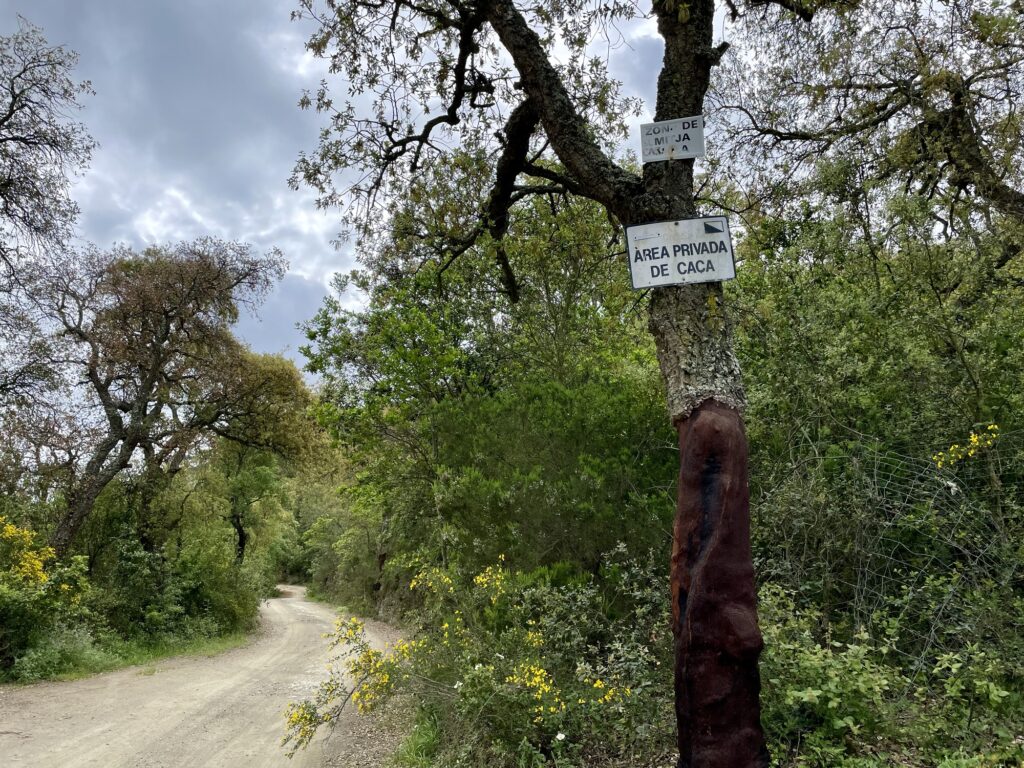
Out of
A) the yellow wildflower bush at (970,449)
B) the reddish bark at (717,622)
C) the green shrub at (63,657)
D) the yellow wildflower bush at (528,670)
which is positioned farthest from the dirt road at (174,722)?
the yellow wildflower bush at (970,449)

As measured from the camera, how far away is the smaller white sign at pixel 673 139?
11.3 ft

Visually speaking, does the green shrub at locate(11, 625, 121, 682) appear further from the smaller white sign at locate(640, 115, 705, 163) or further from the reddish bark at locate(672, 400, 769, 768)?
the smaller white sign at locate(640, 115, 705, 163)

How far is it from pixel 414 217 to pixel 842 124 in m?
5.86

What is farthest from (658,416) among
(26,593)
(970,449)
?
(26,593)

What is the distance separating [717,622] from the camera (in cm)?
276

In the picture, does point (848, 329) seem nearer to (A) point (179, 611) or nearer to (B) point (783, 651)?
(B) point (783, 651)

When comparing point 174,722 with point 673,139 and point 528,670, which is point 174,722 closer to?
point 528,670

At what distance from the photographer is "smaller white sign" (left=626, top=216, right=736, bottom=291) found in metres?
3.25

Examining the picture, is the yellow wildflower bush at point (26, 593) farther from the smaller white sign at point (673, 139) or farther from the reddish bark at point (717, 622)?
the smaller white sign at point (673, 139)

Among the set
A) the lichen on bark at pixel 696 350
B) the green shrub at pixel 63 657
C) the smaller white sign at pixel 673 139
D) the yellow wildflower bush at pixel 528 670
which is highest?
the smaller white sign at pixel 673 139

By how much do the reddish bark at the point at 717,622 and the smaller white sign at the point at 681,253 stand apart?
2.98 ft

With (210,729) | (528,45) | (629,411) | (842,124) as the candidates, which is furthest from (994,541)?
(210,729)

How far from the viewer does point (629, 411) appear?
6.08m

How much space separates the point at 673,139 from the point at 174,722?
950cm
